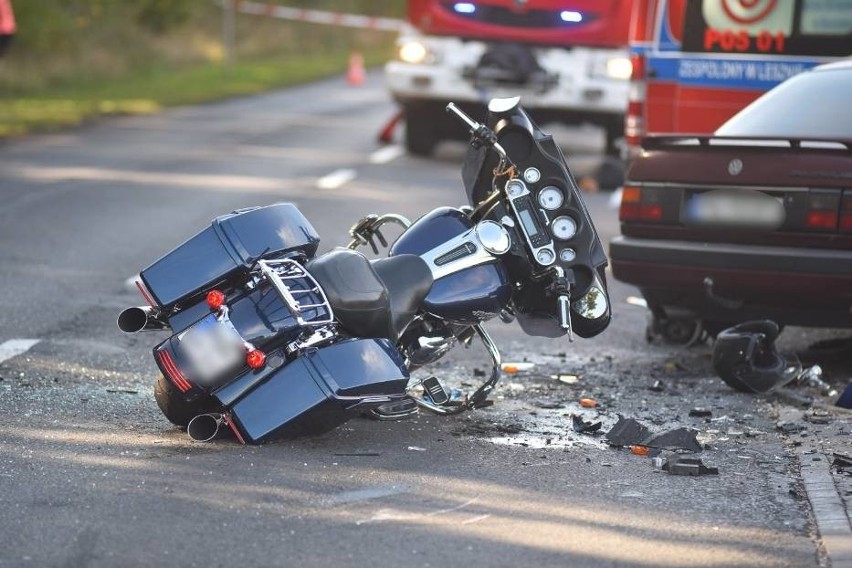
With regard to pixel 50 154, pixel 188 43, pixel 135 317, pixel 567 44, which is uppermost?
pixel 135 317

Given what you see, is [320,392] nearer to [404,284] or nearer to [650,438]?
[404,284]

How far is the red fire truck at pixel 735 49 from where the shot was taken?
484 inches

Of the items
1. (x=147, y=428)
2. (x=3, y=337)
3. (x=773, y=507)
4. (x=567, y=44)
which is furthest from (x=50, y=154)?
(x=773, y=507)

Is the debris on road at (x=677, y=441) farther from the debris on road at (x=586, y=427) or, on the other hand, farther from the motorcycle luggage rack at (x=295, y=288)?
the motorcycle luggage rack at (x=295, y=288)

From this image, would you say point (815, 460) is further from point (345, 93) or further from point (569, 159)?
point (345, 93)

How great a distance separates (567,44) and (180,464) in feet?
40.3

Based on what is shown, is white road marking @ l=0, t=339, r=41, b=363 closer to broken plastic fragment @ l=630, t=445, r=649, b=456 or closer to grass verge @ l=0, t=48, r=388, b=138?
broken plastic fragment @ l=630, t=445, r=649, b=456

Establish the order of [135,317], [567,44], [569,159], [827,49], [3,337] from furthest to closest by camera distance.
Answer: [569,159] → [567,44] → [827,49] → [3,337] → [135,317]

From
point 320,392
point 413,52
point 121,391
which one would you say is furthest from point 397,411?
point 413,52

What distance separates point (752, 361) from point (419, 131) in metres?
11.5

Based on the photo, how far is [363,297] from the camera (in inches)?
225

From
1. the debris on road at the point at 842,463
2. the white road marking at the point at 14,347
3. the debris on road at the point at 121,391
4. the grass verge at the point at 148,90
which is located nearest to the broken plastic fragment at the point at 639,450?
the debris on road at the point at 842,463

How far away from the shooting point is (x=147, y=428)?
605 cm

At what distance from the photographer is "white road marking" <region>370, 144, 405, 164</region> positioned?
17.8 metres
